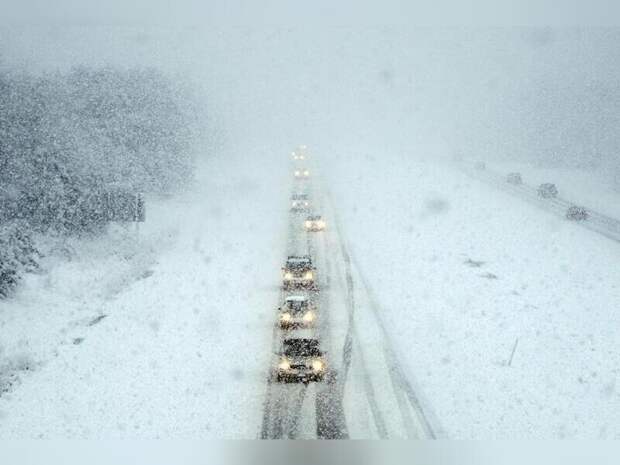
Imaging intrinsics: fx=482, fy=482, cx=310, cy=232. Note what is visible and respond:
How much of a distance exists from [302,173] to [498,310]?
1622 inches

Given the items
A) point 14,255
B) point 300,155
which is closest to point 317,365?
point 14,255

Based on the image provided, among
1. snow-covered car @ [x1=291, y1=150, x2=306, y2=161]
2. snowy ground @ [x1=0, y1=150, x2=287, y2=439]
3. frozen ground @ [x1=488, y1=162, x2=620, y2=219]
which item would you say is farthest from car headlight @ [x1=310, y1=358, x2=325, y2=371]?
snow-covered car @ [x1=291, y1=150, x2=306, y2=161]

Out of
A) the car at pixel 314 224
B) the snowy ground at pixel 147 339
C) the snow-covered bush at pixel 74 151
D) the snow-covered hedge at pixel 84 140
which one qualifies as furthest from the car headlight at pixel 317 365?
the car at pixel 314 224

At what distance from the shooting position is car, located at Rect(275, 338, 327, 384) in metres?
16.8

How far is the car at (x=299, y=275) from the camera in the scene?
25094mm

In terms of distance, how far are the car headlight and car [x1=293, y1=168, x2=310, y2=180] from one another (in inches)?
1745

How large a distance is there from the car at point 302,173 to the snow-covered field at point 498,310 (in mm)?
13584

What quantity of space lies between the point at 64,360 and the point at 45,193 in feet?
41.5

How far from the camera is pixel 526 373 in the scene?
18.1 metres

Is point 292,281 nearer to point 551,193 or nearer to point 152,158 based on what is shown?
point 152,158

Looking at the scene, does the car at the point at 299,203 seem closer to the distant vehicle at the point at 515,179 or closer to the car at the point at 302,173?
the car at the point at 302,173

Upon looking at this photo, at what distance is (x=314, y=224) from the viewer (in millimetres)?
37188

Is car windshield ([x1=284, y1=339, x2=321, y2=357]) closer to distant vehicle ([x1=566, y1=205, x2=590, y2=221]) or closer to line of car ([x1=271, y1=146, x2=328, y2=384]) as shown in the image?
line of car ([x1=271, y1=146, x2=328, y2=384])

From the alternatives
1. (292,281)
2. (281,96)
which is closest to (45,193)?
(292,281)
